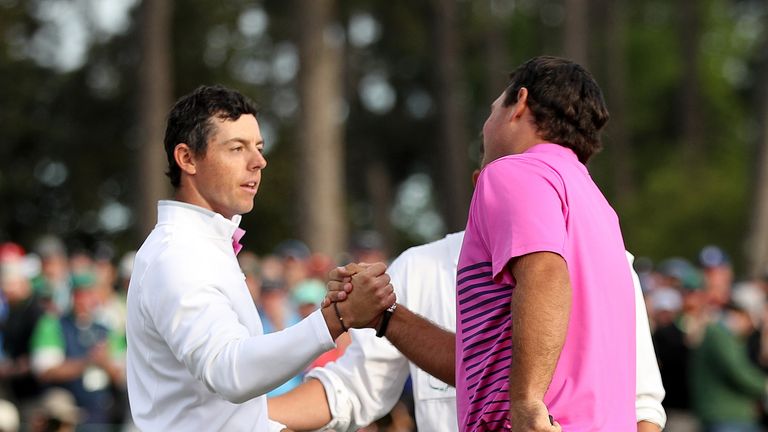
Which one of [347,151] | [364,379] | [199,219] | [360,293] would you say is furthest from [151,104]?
[347,151]

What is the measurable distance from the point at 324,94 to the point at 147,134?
2.73 meters

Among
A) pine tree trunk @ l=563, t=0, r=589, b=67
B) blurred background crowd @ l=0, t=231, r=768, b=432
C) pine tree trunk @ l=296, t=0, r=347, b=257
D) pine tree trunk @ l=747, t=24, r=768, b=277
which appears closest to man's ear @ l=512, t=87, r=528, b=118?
blurred background crowd @ l=0, t=231, r=768, b=432

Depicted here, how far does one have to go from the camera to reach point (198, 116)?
457cm

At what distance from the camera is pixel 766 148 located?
21922 mm

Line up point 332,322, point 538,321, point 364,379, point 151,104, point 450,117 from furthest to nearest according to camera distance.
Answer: point 450,117 → point 151,104 → point 364,379 → point 332,322 → point 538,321

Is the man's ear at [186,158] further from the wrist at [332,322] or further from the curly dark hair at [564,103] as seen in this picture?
the curly dark hair at [564,103]

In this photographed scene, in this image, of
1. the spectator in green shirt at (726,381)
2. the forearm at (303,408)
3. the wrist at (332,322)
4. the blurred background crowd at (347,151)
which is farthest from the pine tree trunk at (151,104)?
the wrist at (332,322)

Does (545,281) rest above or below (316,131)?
above

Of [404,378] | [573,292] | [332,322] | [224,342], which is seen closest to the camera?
[573,292]

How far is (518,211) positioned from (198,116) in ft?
4.05

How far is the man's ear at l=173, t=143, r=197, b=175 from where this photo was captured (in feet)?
15.0

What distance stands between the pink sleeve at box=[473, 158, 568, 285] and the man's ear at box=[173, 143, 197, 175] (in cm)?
104

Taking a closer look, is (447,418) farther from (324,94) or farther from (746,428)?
(324,94)

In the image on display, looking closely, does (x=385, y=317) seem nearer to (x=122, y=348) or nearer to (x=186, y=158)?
(x=186, y=158)
